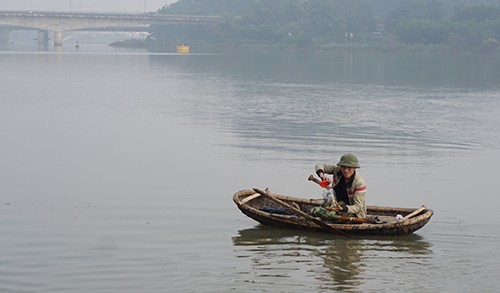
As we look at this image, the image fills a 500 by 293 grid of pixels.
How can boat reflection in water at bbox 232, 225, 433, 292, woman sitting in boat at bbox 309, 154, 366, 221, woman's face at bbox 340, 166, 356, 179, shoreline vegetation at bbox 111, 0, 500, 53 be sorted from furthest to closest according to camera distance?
shoreline vegetation at bbox 111, 0, 500, 53 → woman sitting in boat at bbox 309, 154, 366, 221 → woman's face at bbox 340, 166, 356, 179 → boat reflection in water at bbox 232, 225, 433, 292

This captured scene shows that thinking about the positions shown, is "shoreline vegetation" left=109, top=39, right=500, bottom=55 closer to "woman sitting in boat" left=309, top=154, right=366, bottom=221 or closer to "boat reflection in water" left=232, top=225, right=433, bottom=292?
"woman sitting in boat" left=309, top=154, right=366, bottom=221

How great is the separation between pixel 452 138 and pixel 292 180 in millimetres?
9331

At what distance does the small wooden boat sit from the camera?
563 inches

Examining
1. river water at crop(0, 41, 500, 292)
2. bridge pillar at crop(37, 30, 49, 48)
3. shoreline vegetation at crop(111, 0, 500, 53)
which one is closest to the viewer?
river water at crop(0, 41, 500, 292)

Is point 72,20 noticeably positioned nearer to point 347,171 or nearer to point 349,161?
point 347,171

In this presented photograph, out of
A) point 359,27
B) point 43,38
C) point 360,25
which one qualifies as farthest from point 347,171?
point 43,38

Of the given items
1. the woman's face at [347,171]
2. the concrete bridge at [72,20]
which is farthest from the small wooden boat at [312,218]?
the concrete bridge at [72,20]

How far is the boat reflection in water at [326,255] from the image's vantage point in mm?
12523

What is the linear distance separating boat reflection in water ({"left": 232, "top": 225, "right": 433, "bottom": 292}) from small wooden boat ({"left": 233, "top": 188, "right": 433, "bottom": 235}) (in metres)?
0.13

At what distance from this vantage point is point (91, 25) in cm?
14300

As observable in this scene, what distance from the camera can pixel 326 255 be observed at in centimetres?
1362

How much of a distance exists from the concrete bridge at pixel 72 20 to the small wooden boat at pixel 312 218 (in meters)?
123

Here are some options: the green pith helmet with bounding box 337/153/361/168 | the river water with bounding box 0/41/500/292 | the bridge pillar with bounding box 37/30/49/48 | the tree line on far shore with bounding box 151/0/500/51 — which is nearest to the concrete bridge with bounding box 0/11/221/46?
the tree line on far shore with bounding box 151/0/500/51

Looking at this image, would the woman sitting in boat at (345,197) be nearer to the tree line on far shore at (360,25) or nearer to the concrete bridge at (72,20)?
the tree line on far shore at (360,25)
